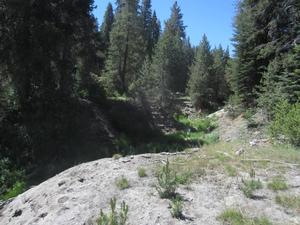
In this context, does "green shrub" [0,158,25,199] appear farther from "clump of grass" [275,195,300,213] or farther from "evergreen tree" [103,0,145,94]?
"evergreen tree" [103,0,145,94]

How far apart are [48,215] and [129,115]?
14365 millimetres

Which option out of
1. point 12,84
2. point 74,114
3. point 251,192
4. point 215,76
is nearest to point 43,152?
point 74,114

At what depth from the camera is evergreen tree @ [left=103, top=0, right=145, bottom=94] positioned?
36.2 m

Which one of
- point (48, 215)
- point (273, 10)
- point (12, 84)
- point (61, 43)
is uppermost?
point (273, 10)

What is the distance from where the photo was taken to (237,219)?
4.82 m

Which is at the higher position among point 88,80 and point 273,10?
point 273,10

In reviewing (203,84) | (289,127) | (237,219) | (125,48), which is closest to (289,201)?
(237,219)

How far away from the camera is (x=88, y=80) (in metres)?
21.4

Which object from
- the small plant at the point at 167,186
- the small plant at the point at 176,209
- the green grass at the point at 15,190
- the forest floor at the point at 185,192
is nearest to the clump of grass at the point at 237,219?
the forest floor at the point at 185,192

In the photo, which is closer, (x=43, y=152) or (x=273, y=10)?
(x=43, y=152)

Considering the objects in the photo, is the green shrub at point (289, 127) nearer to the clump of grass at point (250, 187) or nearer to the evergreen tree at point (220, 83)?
the clump of grass at point (250, 187)

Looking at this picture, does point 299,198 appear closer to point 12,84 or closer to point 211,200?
point 211,200

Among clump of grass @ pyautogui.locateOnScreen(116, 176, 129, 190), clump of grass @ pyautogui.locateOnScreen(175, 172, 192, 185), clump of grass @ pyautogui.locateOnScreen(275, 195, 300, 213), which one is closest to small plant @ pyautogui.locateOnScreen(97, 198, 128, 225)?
clump of grass @ pyautogui.locateOnScreen(116, 176, 129, 190)

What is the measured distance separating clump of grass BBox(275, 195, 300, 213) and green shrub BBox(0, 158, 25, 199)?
21.6 ft
